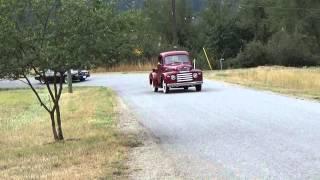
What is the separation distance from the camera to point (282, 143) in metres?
12.4

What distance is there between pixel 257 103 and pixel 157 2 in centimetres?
7651

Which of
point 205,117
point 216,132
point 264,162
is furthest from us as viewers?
point 205,117

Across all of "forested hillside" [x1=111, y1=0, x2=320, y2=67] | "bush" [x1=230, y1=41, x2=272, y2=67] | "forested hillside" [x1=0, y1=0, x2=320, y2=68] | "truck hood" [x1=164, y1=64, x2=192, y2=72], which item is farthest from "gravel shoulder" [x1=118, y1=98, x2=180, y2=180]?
"bush" [x1=230, y1=41, x2=272, y2=67]

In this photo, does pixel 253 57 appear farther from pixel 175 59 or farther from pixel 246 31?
pixel 175 59

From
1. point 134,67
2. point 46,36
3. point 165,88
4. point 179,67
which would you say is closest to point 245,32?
point 134,67

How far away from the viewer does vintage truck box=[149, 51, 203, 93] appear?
3092 centimetres

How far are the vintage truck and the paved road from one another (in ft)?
20.4

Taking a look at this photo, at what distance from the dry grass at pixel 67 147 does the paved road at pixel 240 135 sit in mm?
1066

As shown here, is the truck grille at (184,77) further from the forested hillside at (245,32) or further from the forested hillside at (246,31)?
the forested hillside at (246,31)

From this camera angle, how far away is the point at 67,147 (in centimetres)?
Result: 1359

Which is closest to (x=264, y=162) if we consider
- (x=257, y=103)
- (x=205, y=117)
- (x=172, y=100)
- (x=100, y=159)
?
(x=100, y=159)

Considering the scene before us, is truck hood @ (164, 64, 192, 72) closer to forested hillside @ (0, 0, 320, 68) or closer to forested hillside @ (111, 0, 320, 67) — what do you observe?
forested hillside @ (0, 0, 320, 68)

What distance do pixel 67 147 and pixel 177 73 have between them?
17.7 meters

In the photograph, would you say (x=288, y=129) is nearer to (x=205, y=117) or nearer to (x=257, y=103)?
(x=205, y=117)
